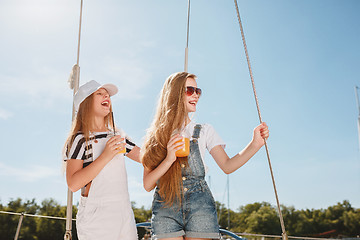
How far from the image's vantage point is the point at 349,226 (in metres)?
57.6

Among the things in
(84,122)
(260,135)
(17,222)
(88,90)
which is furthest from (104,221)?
(17,222)

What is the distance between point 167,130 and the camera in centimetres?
246

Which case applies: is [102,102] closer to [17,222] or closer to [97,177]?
[97,177]

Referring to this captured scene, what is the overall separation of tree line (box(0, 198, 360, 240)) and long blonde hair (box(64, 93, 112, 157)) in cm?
4775

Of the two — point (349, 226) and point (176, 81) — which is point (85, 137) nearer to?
point (176, 81)

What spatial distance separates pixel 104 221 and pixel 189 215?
574 millimetres

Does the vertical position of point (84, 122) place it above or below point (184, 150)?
above

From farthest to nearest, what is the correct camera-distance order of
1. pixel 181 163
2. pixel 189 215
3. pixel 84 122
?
pixel 84 122 < pixel 181 163 < pixel 189 215

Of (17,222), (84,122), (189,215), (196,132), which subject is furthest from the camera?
(17,222)

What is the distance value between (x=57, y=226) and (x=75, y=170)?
171 feet

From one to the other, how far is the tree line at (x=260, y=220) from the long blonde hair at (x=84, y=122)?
47.8 meters

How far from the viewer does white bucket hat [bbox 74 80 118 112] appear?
273cm

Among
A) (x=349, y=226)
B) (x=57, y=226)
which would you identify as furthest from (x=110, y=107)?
(x=349, y=226)

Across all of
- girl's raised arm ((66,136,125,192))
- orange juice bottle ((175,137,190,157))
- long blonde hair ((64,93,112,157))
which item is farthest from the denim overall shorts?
long blonde hair ((64,93,112,157))
